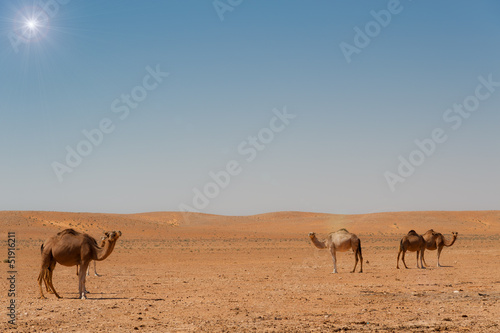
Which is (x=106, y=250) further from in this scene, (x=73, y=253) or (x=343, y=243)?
(x=343, y=243)

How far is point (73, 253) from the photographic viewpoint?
542 inches

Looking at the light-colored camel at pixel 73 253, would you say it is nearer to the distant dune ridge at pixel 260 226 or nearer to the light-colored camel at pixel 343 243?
the light-colored camel at pixel 343 243

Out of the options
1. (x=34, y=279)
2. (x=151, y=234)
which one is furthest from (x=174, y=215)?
(x=34, y=279)

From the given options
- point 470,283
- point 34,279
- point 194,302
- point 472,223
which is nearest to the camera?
point 194,302

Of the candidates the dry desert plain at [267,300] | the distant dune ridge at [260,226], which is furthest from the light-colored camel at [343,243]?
the distant dune ridge at [260,226]

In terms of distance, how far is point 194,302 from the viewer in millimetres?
13102

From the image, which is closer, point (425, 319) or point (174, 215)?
point (425, 319)

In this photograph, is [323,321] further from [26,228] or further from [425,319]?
[26,228]

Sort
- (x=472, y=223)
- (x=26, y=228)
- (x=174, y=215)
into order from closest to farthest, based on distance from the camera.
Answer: (x=26, y=228) → (x=472, y=223) → (x=174, y=215)

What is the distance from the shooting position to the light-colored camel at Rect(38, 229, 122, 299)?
13656mm

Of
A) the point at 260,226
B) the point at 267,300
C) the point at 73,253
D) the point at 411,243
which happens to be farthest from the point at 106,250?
the point at 260,226

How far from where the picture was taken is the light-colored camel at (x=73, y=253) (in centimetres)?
1366

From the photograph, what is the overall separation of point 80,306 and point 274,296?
536 cm

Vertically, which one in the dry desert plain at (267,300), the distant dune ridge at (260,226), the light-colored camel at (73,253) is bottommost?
the dry desert plain at (267,300)
